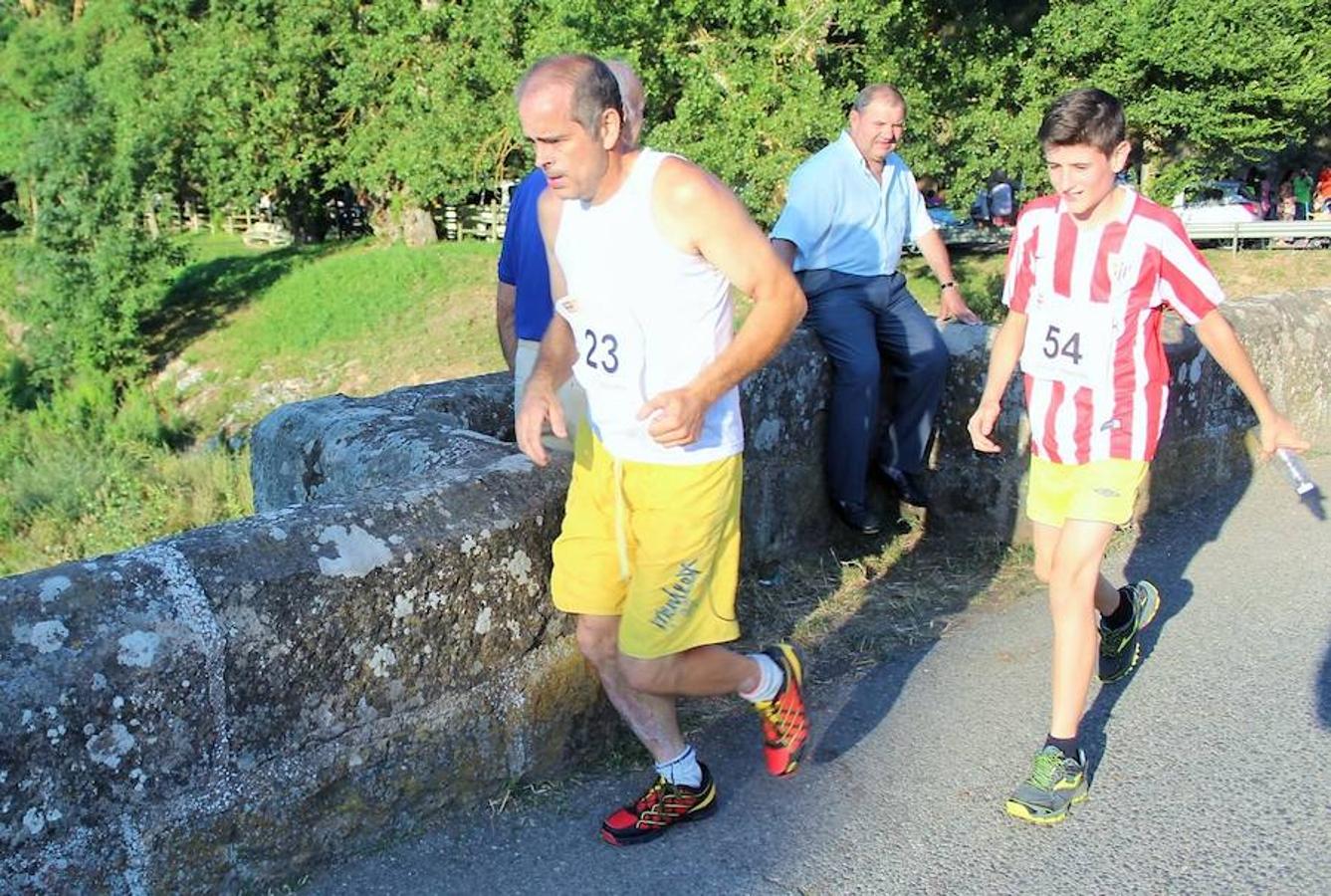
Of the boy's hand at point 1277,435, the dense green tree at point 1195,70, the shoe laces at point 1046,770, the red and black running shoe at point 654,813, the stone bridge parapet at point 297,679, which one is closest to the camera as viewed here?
the stone bridge parapet at point 297,679

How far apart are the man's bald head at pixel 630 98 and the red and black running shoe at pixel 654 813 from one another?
164cm

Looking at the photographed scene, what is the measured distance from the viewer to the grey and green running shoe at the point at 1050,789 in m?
3.29

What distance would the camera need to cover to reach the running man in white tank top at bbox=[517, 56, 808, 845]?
306cm

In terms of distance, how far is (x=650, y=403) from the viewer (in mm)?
3041

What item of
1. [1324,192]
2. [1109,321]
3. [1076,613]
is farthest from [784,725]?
[1324,192]

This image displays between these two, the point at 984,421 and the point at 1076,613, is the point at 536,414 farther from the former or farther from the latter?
the point at 1076,613

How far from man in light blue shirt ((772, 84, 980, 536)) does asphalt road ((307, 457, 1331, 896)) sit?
0.85m

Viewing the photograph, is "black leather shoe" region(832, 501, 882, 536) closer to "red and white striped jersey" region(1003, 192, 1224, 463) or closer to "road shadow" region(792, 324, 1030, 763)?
"road shadow" region(792, 324, 1030, 763)

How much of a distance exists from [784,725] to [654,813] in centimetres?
47

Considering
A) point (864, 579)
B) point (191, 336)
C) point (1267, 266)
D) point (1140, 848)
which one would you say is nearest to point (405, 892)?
point (1140, 848)

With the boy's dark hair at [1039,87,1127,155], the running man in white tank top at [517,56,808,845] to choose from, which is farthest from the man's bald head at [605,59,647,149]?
the boy's dark hair at [1039,87,1127,155]

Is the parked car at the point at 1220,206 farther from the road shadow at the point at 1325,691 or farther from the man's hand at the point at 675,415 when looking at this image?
the man's hand at the point at 675,415

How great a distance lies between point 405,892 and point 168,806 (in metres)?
0.58

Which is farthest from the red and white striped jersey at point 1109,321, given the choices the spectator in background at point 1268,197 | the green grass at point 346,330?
the spectator in background at point 1268,197
